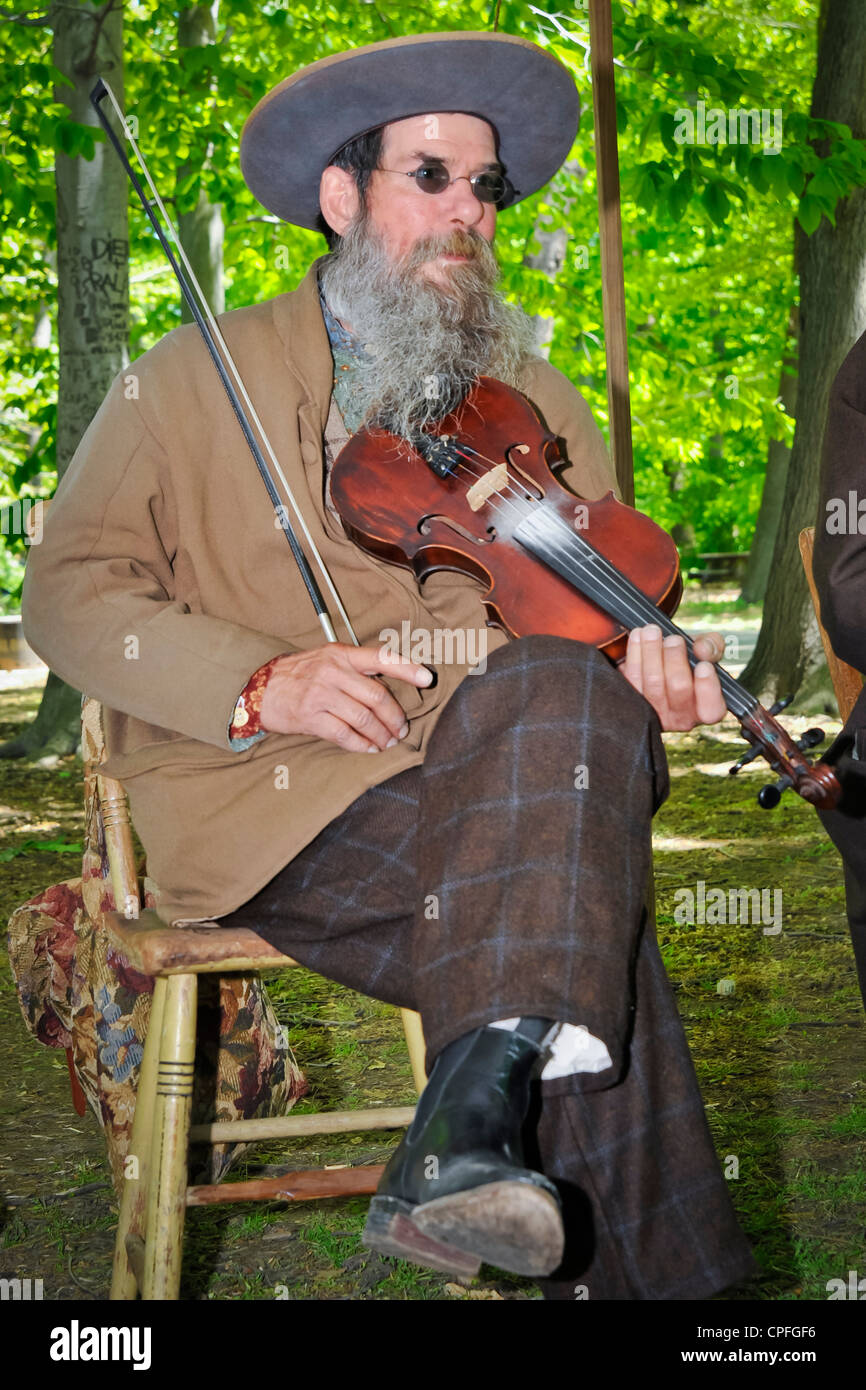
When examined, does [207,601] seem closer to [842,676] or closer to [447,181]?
[447,181]

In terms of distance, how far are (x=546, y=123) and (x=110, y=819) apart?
5.47 ft

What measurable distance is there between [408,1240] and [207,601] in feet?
4.19

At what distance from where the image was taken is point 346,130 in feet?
9.21

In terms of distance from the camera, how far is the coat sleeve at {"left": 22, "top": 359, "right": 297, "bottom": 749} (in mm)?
2324

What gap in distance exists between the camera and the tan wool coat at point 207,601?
2312 mm

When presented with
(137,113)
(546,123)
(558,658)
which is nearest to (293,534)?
(558,658)

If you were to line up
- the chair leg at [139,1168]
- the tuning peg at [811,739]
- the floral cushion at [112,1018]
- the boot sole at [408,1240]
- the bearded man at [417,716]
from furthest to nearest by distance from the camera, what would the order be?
the floral cushion at [112,1018], the chair leg at [139,1168], the tuning peg at [811,739], the bearded man at [417,716], the boot sole at [408,1240]

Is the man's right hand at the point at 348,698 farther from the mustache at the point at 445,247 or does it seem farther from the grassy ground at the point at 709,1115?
the grassy ground at the point at 709,1115

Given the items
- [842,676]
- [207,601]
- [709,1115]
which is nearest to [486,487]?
[207,601]

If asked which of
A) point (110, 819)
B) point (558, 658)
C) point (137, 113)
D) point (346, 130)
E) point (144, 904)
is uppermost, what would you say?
point (137, 113)

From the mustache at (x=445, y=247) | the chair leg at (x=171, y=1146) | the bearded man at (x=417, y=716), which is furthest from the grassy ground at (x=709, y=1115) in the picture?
the mustache at (x=445, y=247)

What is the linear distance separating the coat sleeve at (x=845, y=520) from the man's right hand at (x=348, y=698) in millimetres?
852

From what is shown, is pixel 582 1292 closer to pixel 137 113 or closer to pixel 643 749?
pixel 643 749

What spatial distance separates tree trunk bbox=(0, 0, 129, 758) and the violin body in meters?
4.72
